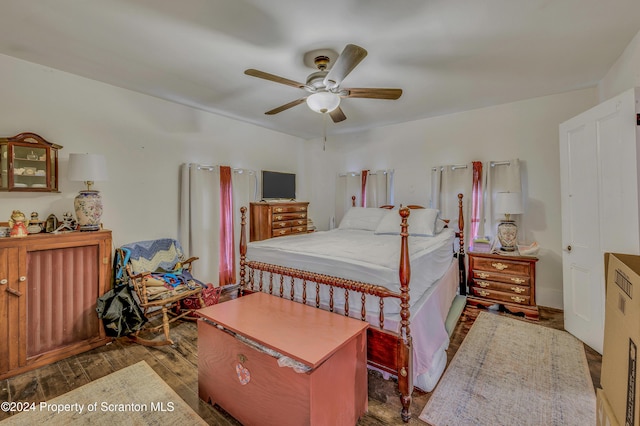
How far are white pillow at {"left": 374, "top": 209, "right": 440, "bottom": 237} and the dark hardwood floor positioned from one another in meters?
1.17

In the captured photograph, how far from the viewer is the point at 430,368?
1.93 m

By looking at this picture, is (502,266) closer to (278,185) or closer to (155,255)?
(278,185)

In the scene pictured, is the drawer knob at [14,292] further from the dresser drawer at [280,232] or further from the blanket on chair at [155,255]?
the dresser drawer at [280,232]

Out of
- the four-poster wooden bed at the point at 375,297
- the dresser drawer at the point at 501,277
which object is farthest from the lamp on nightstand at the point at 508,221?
the four-poster wooden bed at the point at 375,297

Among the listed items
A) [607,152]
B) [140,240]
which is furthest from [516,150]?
[140,240]

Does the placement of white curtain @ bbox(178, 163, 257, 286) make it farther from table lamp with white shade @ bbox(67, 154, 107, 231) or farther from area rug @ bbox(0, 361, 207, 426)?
area rug @ bbox(0, 361, 207, 426)

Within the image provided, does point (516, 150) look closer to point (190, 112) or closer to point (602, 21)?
point (602, 21)

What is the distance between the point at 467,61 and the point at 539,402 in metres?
2.68

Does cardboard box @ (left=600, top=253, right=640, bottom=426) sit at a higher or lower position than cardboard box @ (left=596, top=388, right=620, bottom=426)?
higher

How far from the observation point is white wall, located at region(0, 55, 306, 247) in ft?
8.04

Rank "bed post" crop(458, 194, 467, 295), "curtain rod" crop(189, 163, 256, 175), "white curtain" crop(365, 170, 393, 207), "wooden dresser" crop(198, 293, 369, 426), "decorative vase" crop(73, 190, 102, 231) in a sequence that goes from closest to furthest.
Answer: "wooden dresser" crop(198, 293, 369, 426)
"decorative vase" crop(73, 190, 102, 231)
"bed post" crop(458, 194, 467, 295)
"curtain rod" crop(189, 163, 256, 175)
"white curtain" crop(365, 170, 393, 207)

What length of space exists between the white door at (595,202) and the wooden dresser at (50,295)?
4.36 m

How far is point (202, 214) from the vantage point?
148 inches

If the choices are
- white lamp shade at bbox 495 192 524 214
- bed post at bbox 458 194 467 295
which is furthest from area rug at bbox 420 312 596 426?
white lamp shade at bbox 495 192 524 214
